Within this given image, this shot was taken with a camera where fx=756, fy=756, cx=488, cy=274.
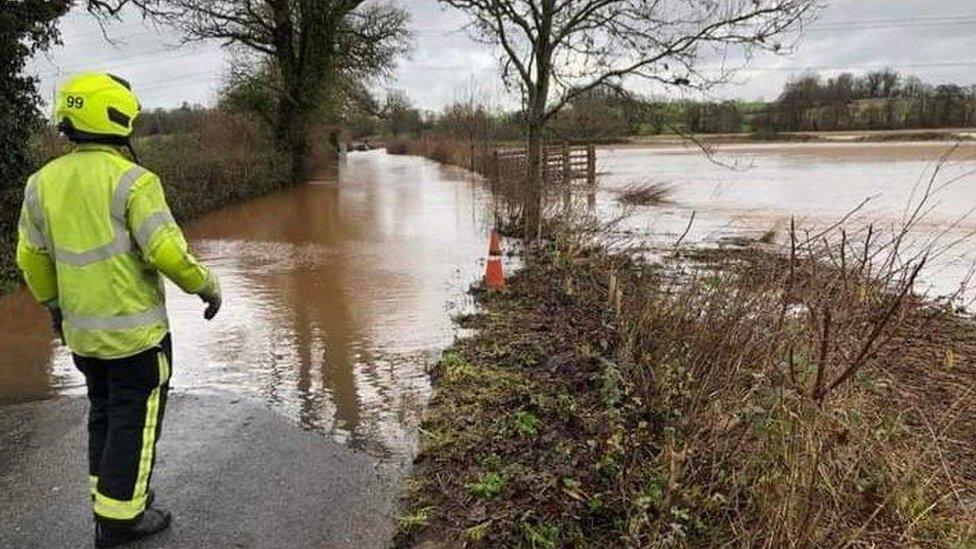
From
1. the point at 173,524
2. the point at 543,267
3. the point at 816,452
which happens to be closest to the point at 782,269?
the point at 816,452

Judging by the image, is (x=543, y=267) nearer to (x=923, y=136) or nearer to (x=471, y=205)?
(x=471, y=205)

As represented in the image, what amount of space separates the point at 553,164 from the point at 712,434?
53.5 ft

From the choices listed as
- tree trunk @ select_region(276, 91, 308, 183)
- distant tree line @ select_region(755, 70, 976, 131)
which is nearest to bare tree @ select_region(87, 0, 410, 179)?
tree trunk @ select_region(276, 91, 308, 183)

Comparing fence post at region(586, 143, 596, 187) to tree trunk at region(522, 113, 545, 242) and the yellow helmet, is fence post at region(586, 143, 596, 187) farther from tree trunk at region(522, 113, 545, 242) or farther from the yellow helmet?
the yellow helmet

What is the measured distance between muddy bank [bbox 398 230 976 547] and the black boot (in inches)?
43.2

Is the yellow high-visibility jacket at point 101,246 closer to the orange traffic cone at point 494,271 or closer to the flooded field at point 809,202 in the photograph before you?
the flooded field at point 809,202

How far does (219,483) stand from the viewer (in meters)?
3.89

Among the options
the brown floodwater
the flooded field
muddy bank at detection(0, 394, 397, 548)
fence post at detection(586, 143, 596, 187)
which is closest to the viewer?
muddy bank at detection(0, 394, 397, 548)

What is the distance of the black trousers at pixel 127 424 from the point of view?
3125 millimetres

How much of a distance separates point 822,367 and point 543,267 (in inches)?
267

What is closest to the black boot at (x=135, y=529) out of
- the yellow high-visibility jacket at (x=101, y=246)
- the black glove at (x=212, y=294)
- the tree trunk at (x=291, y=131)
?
the yellow high-visibility jacket at (x=101, y=246)

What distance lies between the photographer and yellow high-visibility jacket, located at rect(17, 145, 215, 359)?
2965mm

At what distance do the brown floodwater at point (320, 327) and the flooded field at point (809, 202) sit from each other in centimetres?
344

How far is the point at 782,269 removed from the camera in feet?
16.2
